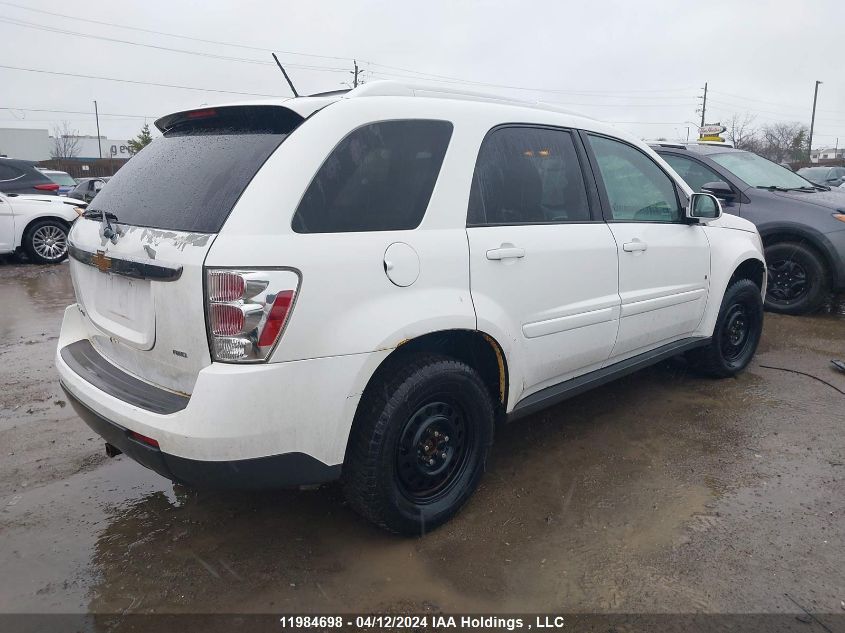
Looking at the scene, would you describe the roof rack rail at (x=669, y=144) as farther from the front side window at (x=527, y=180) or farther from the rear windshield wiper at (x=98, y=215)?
the rear windshield wiper at (x=98, y=215)

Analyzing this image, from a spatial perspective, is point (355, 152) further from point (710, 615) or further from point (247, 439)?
point (710, 615)

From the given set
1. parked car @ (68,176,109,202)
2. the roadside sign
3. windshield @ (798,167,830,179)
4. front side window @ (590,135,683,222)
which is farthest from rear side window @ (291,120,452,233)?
windshield @ (798,167,830,179)

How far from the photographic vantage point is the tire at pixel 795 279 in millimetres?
6320

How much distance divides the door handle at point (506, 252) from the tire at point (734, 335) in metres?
2.28

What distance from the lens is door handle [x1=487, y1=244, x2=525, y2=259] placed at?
8.77 ft

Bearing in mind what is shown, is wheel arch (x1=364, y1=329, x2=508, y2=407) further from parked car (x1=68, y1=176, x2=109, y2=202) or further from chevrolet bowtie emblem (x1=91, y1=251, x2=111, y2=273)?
parked car (x1=68, y1=176, x2=109, y2=202)

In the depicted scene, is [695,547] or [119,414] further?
[695,547]

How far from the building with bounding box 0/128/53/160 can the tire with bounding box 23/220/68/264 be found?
179ft

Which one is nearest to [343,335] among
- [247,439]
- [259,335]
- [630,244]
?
[259,335]

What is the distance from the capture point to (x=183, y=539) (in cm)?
264

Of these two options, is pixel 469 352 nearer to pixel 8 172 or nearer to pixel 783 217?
pixel 783 217

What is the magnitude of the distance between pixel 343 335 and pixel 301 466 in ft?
1.64

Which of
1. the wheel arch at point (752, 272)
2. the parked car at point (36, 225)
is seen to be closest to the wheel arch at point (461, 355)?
the wheel arch at point (752, 272)

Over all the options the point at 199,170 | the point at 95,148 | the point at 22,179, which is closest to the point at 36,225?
the point at 22,179
